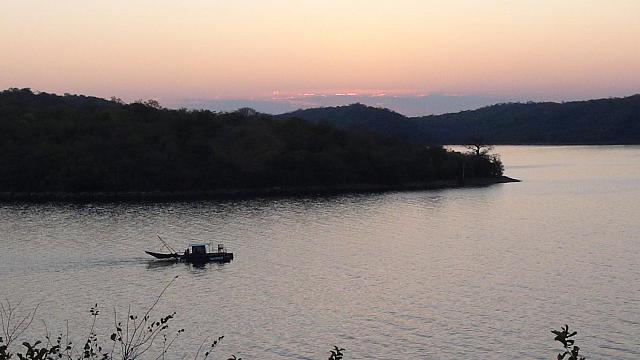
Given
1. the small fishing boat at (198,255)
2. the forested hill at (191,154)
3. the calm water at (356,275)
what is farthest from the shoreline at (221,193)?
A: the small fishing boat at (198,255)

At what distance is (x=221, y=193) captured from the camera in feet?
298

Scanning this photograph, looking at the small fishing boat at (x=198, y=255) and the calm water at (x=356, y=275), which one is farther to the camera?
the small fishing boat at (x=198, y=255)

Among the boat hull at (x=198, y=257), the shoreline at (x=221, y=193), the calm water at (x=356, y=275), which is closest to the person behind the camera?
the calm water at (x=356, y=275)

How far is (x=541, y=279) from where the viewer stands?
3703 cm

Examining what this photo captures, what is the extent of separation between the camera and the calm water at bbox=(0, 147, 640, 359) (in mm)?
27156

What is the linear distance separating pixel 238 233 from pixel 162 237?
543cm

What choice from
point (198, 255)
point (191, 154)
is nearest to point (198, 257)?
point (198, 255)

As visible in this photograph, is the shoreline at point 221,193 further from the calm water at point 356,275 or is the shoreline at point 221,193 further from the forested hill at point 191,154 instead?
the calm water at point 356,275

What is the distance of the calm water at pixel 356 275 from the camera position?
89.1 ft

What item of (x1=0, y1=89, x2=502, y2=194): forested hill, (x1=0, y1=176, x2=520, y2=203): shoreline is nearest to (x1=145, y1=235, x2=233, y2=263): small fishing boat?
(x1=0, y1=176, x2=520, y2=203): shoreline

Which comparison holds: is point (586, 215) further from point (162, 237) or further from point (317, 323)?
point (317, 323)

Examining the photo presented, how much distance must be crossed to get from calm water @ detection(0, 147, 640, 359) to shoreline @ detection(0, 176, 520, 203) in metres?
11.3

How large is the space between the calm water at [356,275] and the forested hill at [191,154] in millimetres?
18341

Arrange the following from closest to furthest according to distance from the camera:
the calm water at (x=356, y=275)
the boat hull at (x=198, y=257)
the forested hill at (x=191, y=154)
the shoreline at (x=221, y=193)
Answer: the calm water at (x=356, y=275)
the boat hull at (x=198, y=257)
the shoreline at (x=221, y=193)
the forested hill at (x=191, y=154)
